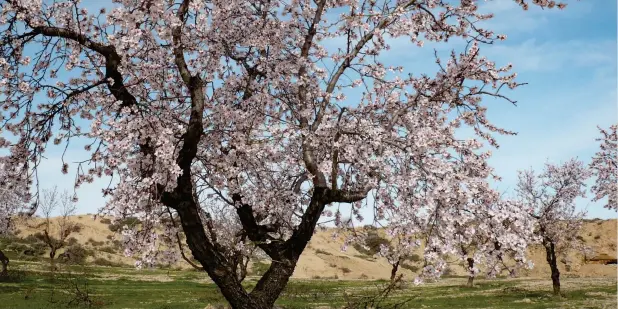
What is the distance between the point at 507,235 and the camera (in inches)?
464

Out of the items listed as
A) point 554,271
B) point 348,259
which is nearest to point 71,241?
point 348,259

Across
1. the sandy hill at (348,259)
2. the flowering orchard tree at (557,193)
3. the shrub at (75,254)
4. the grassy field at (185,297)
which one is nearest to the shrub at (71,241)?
the sandy hill at (348,259)

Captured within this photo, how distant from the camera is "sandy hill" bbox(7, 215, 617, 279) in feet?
243

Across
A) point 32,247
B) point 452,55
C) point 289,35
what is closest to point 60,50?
point 289,35

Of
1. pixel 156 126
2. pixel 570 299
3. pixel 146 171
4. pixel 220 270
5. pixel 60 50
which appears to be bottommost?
pixel 570 299

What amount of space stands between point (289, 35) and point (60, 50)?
667 centimetres

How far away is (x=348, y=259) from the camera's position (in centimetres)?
8425

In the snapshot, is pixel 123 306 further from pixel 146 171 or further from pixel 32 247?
pixel 32 247

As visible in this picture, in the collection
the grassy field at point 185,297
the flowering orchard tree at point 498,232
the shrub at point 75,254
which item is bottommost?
the grassy field at point 185,297

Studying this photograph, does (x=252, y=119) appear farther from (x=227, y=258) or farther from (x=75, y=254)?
(x=75, y=254)

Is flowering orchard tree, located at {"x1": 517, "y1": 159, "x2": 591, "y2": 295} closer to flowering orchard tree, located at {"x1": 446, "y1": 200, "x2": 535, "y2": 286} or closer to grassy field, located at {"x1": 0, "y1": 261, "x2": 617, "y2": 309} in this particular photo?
grassy field, located at {"x1": 0, "y1": 261, "x2": 617, "y2": 309}

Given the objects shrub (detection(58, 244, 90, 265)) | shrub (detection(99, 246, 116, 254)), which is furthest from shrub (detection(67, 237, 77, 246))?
shrub (detection(99, 246, 116, 254))

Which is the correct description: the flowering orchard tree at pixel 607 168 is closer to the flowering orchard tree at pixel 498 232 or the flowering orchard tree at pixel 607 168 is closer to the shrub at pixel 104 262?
the flowering orchard tree at pixel 498 232

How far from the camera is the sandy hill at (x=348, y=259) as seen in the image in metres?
74.2
